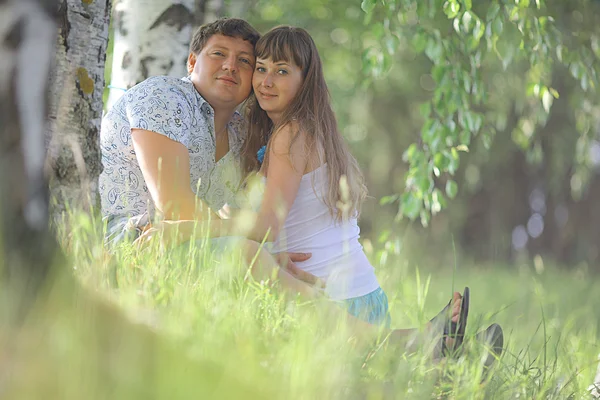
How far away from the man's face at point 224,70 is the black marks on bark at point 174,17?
2.96 feet

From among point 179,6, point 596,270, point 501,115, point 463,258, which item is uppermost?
point 179,6

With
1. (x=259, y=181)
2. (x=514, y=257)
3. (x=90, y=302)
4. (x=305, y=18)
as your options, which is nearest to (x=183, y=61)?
(x=259, y=181)

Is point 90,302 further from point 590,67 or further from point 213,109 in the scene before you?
point 590,67

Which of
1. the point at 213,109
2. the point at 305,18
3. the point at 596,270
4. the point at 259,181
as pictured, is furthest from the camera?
the point at 596,270

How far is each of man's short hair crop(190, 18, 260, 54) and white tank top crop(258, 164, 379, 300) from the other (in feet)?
2.73

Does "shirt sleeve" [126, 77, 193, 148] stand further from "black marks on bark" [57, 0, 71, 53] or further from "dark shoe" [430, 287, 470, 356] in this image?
"dark shoe" [430, 287, 470, 356]

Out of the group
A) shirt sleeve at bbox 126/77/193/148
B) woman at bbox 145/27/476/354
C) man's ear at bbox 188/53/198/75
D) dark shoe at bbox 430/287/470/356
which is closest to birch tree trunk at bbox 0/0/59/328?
woman at bbox 145/27/476/354

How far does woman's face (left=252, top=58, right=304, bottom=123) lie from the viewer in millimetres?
3844

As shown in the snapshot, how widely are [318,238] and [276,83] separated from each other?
79 cm

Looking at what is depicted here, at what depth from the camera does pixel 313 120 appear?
12.2 ft

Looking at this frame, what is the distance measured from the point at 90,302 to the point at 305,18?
25.9 feet

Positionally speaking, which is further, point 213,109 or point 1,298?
point 213,109

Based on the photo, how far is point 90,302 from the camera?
6.30ft

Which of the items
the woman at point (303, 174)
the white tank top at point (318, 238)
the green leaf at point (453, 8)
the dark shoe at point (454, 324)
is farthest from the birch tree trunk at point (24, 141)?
the green leaf at point (453, 8)
